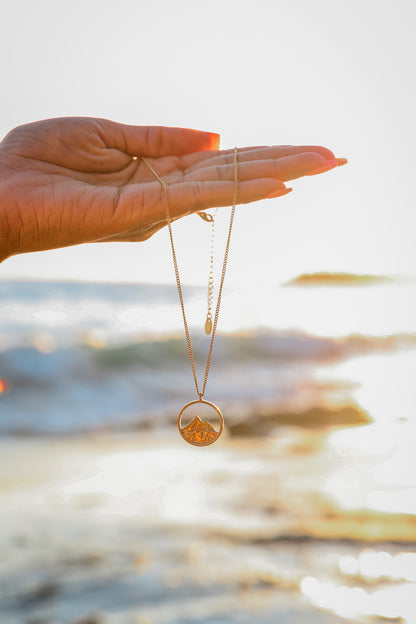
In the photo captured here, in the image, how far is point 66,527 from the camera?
5438 mm

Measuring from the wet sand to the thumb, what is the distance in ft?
10.1

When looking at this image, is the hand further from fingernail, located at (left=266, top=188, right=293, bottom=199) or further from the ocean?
the ocean

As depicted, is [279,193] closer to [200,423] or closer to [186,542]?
[200,423]

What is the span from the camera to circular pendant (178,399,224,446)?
314 centimetres

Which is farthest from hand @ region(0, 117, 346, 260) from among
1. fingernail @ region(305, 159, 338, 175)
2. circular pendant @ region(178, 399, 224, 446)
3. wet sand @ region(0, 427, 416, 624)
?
wet sand @ region(0, 427, 416, 624)

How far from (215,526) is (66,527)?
1.25 meters

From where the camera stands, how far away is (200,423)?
10.5 ft

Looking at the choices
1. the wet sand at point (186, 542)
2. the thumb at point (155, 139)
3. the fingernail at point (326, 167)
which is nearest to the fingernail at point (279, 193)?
the fingernail at point (326, 167)

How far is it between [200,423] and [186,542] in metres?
2.40

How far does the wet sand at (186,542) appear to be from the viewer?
445cm

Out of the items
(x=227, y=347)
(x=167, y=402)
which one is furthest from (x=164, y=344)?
(x=167, y=402)

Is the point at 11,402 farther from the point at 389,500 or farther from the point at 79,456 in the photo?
the point at 389,500

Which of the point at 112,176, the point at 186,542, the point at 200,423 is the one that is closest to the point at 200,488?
the point at 186,542

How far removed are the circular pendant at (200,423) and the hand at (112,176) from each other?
0.89 metres
